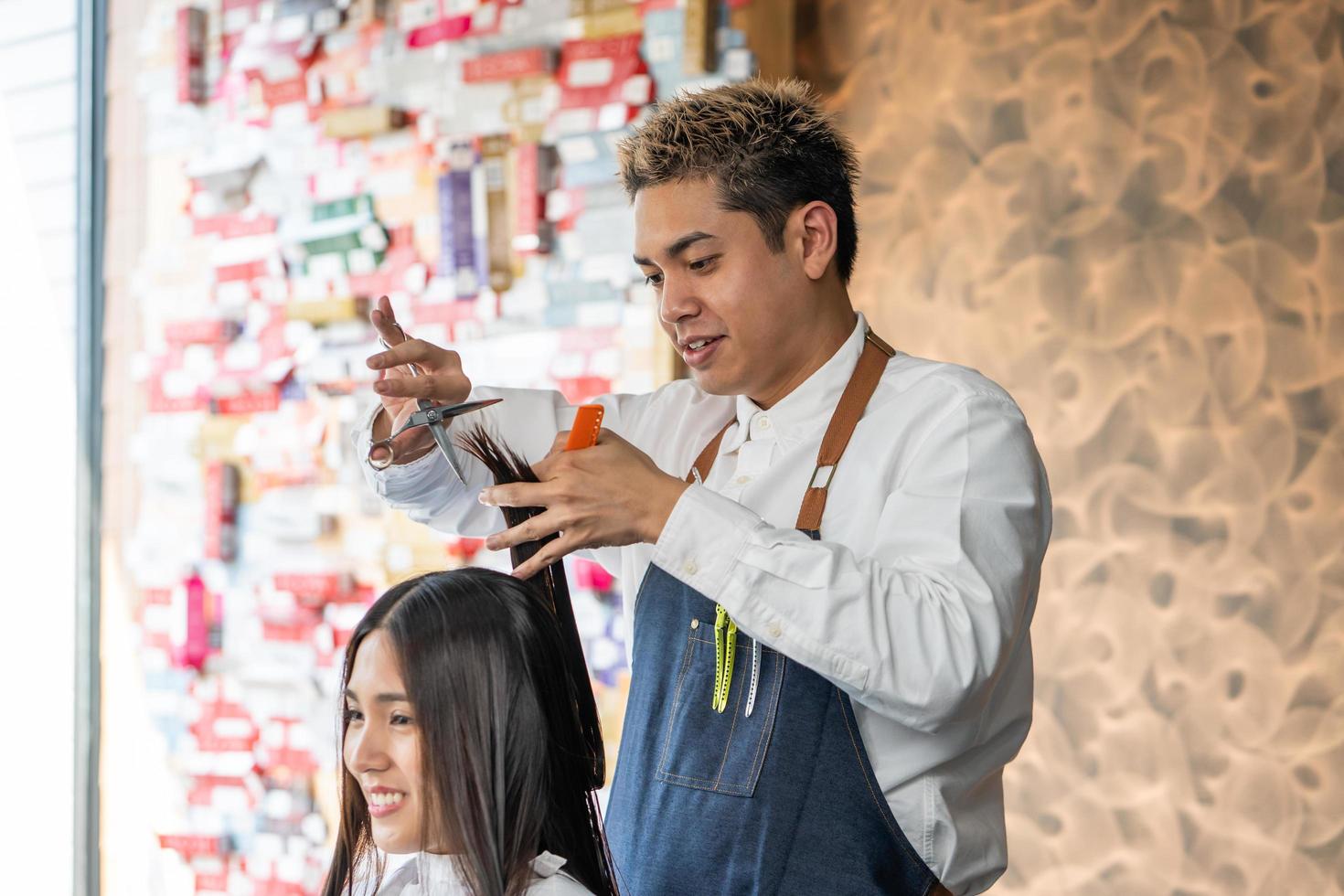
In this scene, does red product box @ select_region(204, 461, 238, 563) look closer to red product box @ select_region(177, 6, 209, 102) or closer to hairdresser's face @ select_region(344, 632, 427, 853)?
red product box @ select_region(177, 6, 209, 102)

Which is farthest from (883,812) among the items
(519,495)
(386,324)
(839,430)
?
(386,324)

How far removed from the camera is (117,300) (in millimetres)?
4359

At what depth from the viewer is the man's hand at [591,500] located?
61.8 inches

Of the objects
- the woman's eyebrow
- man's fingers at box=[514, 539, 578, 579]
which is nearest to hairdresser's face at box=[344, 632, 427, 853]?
the woman's eyebrow

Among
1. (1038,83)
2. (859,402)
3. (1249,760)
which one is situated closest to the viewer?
(859,402)

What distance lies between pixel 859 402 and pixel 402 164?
2123 mm

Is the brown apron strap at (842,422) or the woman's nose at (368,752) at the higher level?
the brown apron strap at (842,422)

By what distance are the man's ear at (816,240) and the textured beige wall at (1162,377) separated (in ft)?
3.88

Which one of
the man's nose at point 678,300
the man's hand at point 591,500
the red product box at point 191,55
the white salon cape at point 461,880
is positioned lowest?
the white salon cape at point 461,880

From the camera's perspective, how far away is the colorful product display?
3.21 metres

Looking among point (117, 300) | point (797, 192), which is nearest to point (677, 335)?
point (797, 192)

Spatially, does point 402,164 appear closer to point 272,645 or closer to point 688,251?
point 272,645

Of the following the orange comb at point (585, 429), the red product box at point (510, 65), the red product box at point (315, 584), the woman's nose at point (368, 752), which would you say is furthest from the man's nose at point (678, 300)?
the red product box at point (315, 584)

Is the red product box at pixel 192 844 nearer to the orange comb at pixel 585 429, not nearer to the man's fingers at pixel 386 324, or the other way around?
the man's fingers at pixel 386 324
